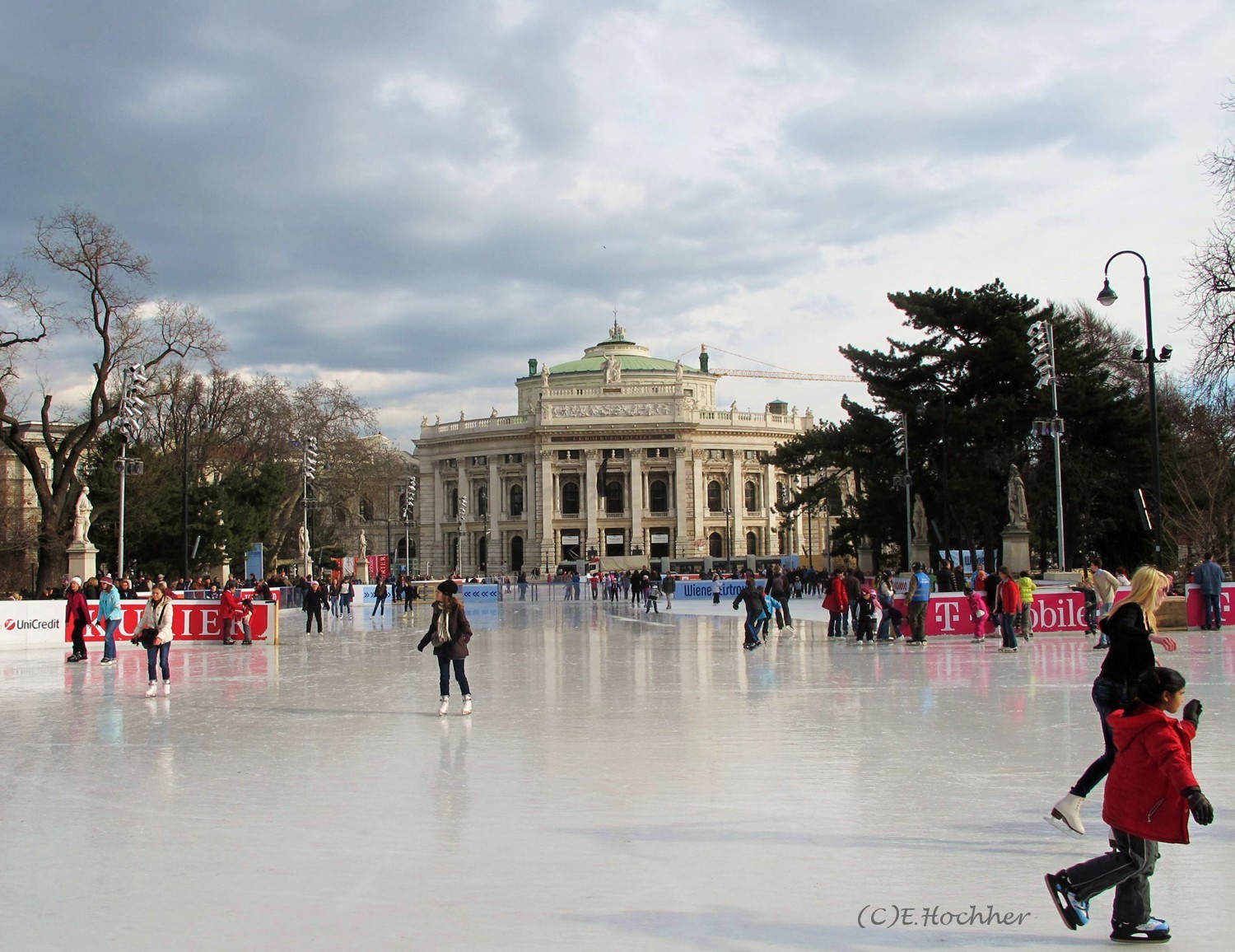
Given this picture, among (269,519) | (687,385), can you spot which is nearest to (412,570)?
(687,385)

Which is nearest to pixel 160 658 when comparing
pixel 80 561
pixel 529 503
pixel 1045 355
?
pixel 80 561

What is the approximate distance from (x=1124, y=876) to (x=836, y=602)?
21.0 metres

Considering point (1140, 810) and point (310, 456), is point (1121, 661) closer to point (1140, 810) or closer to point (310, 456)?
point (1140, 810)

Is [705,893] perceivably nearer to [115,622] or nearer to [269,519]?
[115,622]

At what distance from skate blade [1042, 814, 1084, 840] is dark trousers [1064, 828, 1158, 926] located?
1.80 metres

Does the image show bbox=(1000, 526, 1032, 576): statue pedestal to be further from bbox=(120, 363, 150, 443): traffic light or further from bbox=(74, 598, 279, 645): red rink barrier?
bbox=(120, 363, 150, 443): traffic light

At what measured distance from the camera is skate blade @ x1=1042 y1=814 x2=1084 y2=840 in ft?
22.1

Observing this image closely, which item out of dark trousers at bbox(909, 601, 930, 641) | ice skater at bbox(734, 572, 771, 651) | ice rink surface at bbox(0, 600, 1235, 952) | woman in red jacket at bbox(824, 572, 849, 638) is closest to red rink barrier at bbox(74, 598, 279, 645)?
ice skater at bbox(734, 572, 771, 651)

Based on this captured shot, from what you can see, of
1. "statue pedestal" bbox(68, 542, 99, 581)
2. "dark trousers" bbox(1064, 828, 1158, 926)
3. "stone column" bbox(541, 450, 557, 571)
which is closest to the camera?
"dark trousers" bbox(1064, 828, 1158, 926)

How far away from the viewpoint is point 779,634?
27.2 m

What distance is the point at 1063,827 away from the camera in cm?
693

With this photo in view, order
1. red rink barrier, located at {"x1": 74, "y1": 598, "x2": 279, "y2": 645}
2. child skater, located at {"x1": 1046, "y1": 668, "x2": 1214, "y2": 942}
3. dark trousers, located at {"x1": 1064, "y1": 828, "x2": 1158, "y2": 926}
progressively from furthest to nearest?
red rink barrier, located at {"x1": 74, "y1": 598, "x2": 279, "y2": 645}, dark trousers, located at {"x1": 1064, "y1": 828, "x2": 1158, "y2": 926}, child skater, located at {"x1": 1046, "y1": 668, "x2": 1214, "y2": 942}

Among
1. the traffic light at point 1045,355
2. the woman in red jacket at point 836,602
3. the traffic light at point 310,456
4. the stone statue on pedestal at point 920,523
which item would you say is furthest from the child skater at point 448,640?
the stone statue on pedestal at point 920,523

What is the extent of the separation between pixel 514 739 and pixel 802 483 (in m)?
99.4
